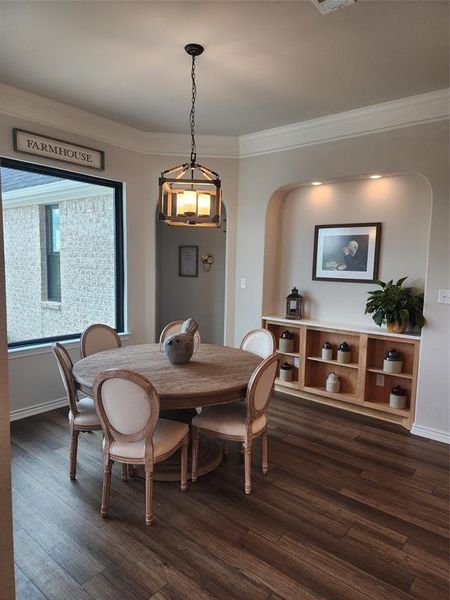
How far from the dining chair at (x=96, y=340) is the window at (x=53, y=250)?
95cm

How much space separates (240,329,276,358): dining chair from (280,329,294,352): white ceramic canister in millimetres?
1036

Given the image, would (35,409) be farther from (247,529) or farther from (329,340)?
(329,340)

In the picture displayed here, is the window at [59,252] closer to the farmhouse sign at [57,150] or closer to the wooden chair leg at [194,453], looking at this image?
the farmhouse sign at [57,150]

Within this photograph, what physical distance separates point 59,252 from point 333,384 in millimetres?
3338

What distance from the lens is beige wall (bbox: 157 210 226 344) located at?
5.88 metres

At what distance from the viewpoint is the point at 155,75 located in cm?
306

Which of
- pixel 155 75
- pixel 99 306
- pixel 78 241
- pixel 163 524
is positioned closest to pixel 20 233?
pixel 78 241

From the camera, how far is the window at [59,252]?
12.0ft

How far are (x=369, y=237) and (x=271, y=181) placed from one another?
1312 mm

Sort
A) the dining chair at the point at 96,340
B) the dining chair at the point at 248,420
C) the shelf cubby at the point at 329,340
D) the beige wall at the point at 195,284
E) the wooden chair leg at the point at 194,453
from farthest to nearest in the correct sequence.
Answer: the beige wall at the point at 195,284, the shelf cubby at the point at 329,340, the dining chair at the point at 96,340, the wooden chair leg at the point at 194,453, the dining chair at the point at 248,420

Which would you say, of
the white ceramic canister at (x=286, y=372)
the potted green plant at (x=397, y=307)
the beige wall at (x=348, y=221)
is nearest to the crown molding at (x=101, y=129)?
the beige wall at (x=348, y=221)

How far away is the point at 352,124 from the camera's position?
149 inches

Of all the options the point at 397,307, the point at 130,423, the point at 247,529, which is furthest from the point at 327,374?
the point at 130,423

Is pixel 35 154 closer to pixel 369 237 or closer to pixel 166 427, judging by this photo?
pixel 166 427
